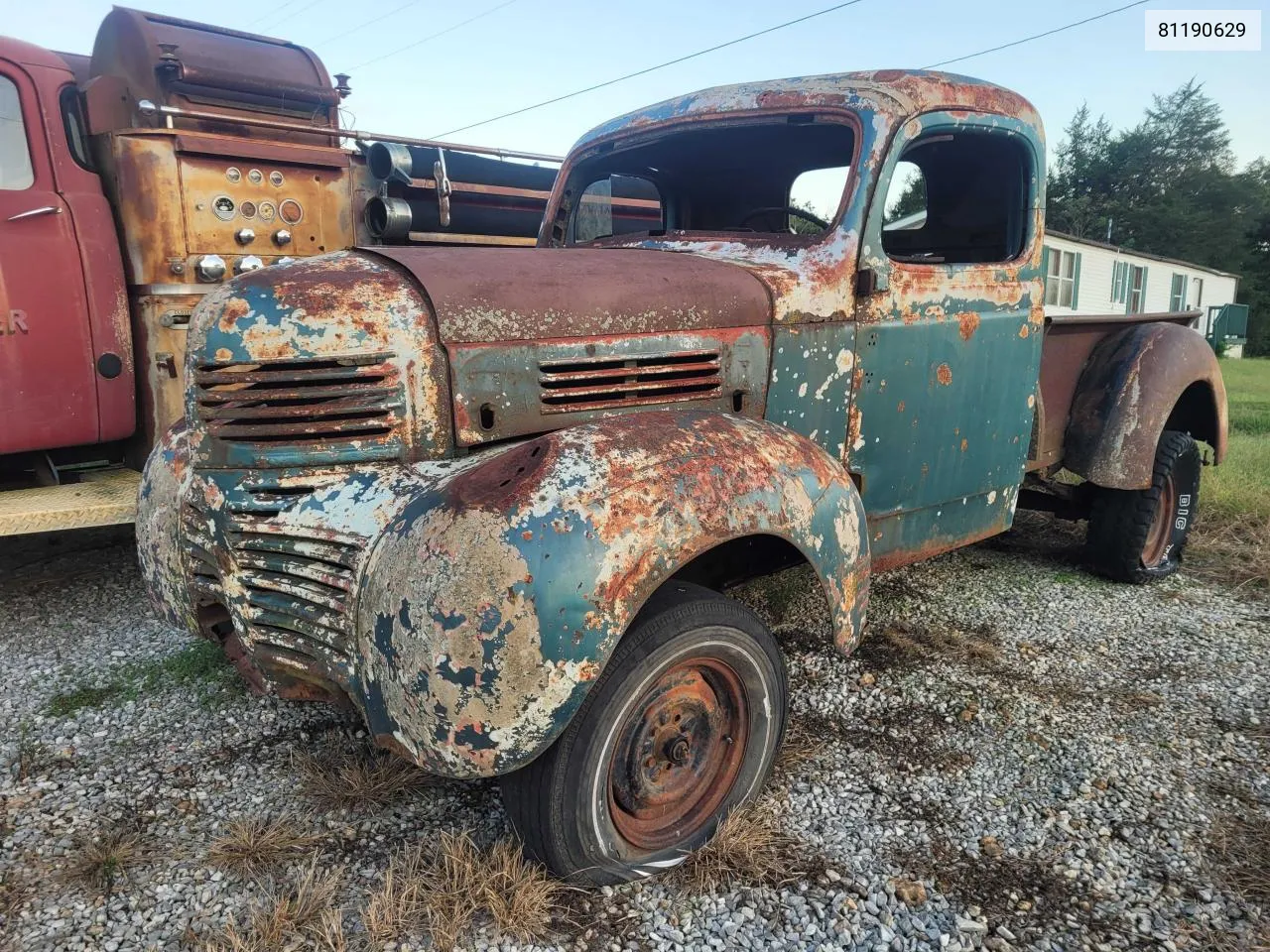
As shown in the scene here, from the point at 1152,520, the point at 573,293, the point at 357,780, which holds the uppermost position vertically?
the point at 573,293

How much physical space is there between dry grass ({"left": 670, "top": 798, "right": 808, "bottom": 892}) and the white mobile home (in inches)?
699

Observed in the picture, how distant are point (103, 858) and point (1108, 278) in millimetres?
25840

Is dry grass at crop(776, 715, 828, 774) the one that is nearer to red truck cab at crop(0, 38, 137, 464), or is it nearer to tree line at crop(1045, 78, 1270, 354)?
red truck cab at crop(0, 38, 137, 464)

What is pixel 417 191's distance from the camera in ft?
16.0

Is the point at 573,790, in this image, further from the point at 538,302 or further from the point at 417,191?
the point at 417,191

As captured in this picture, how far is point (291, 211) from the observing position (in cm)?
438

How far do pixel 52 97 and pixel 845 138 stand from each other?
349cm

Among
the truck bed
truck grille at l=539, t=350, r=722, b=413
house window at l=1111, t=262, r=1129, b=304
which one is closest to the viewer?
truck grille at l=539, t=350, r=722, b=413

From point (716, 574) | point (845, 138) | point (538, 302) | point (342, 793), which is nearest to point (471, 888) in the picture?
point (342, 793)

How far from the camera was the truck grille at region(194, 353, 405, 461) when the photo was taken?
80.6 inches

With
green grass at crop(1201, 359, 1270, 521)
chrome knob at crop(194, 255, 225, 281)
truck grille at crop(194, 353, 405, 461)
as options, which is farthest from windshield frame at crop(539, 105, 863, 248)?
green grass at crop(1201, 359, 1270, 521)

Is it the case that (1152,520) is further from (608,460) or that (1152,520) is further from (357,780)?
(357,780)

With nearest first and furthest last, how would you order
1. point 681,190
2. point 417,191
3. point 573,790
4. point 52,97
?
point 573,790 < point 681,190 < point 52,97 < point 417,191

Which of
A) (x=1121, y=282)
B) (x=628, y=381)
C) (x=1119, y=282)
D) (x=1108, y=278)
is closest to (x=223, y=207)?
(x=628, y=381)
